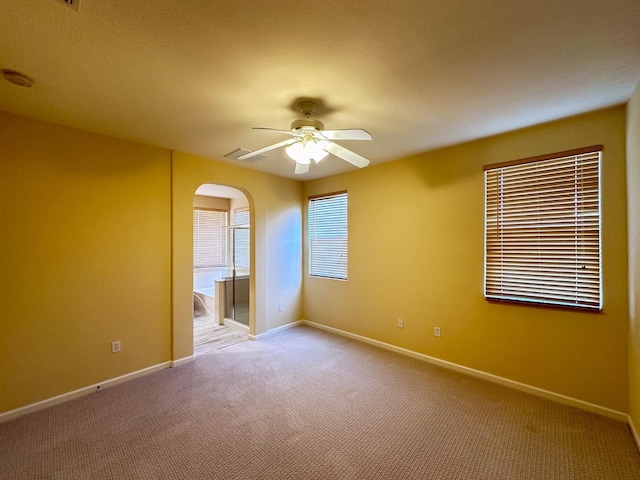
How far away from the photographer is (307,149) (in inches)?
83.4

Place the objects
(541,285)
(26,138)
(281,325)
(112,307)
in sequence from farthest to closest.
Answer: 1. (281,325)
2. (112,307)
3. (541,285)
4. (26,138)

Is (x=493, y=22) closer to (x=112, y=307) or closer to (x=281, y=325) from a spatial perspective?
(x=112, y=307)

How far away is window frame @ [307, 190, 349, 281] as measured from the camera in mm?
4312

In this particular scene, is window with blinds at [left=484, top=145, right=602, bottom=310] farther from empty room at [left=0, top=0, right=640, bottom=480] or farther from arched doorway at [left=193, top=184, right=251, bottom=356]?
arched doorway at [left=193, top=184, right=251, bottom=356]

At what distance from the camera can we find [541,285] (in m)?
2.62

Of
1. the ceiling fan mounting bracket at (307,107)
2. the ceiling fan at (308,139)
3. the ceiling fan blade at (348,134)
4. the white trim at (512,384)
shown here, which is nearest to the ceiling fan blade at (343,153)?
the ceiling fan at (308,139)

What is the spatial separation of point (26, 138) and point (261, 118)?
2051mm

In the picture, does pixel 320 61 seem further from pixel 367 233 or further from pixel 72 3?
pixel 367 233

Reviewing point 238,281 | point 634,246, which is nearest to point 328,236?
point 238,281

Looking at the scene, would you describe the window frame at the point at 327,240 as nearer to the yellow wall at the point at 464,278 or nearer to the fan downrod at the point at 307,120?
the yellow wall at the point at 464,278

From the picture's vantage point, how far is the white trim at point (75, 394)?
2330mm

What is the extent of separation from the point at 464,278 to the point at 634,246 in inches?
51.9

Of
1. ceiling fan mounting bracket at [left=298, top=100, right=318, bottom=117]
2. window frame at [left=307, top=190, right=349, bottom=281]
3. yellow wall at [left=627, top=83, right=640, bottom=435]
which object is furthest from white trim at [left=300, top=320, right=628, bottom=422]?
ceiling fan mounting bracket at [left=298, top=100, right=318, bottom=117]

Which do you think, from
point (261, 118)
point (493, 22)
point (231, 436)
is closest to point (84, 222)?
point (261, 118)
